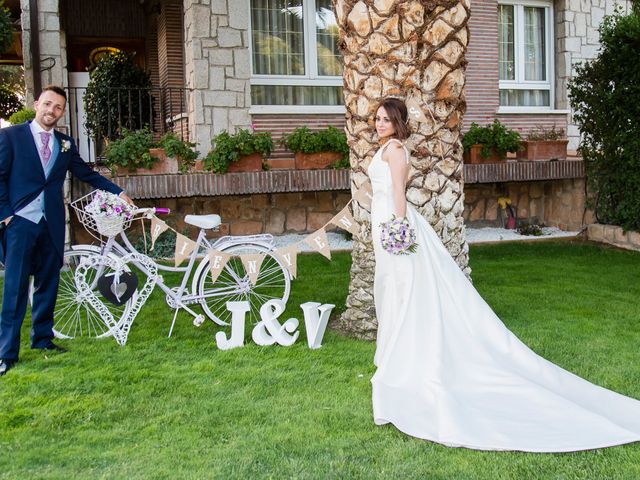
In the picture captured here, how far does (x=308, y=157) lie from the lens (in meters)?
9.62

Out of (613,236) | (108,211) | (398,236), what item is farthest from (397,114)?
(613,236)

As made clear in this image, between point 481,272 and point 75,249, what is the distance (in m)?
4.68

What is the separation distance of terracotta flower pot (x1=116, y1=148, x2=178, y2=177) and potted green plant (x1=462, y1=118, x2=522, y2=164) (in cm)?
417

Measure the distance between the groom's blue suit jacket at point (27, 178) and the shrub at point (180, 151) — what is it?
3554 millimetres

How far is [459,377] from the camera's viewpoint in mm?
4207

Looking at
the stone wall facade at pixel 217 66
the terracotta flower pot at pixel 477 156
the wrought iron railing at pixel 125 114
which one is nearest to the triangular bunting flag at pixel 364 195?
the stone wall facade at pixel 217 66

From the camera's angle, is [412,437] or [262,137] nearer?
[412,437]

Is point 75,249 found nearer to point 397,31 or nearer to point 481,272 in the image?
point 397,31

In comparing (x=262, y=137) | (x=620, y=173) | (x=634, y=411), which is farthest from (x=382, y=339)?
(x=620, y=173)

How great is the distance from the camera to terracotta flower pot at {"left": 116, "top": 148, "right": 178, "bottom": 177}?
8969mm

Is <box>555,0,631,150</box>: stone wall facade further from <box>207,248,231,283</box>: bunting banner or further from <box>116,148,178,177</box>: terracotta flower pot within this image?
<box>207,248,231,283</box>: bunting banner

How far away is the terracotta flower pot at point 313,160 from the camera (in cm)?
962

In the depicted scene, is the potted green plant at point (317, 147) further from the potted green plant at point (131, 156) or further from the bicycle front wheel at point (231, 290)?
the bicycle front wheel at point (231, 290)

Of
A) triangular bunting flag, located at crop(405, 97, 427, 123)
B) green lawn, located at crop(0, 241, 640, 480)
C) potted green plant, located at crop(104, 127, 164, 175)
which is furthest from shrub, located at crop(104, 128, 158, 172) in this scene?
triangular bunting flag, located at crop(405, 97, 427, 123)
